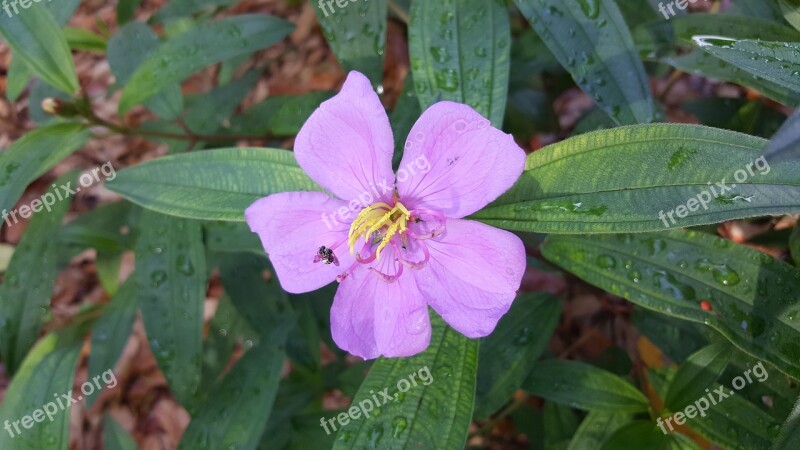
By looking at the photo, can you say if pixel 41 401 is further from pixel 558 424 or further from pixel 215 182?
pixel 558 424

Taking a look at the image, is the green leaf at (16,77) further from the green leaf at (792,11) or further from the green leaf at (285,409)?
the green leaf at (792,11)

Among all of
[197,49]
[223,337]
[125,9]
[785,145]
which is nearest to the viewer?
[785,145]

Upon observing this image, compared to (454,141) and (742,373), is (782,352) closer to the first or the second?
(742,373)

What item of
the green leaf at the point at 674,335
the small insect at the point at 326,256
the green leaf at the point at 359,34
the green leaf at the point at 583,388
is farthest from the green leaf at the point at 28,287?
the green leaf at the point at 674,335

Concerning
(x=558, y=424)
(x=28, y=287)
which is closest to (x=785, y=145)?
(x=558, y=424)

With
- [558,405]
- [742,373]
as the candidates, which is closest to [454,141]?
[742,373]

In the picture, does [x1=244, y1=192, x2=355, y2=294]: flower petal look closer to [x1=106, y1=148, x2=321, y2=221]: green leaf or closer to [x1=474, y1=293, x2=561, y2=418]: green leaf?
[x1=106, y1=148, x2=321, y2=221]: green leaf

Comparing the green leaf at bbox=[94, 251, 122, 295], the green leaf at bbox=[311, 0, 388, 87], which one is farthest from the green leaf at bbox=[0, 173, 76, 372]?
the green leaf at bbox=[311, 0, 388, 87]
